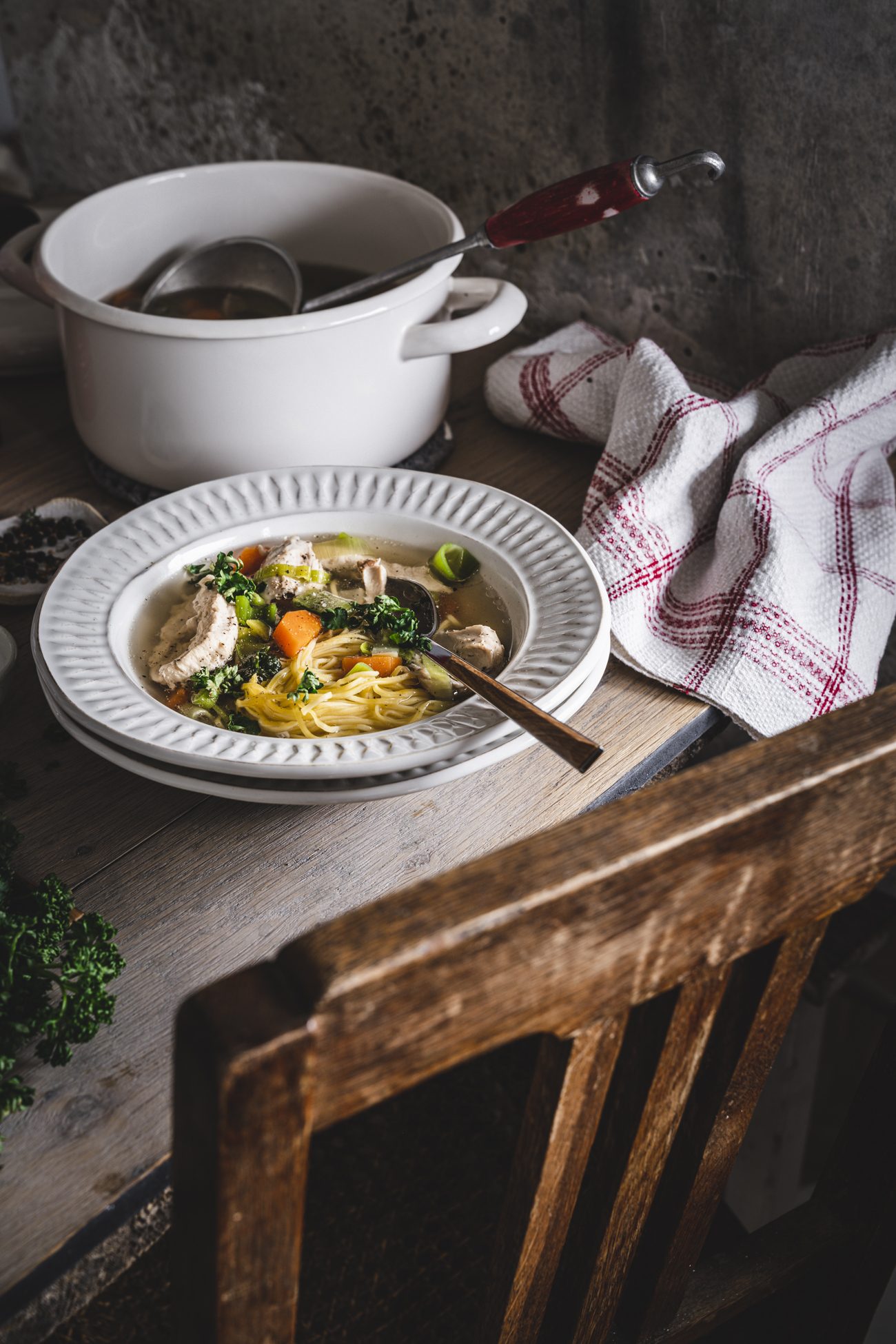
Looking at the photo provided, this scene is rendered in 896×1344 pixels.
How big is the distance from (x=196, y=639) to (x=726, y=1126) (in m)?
0.55

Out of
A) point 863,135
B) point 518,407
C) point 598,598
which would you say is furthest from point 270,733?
point 863,135

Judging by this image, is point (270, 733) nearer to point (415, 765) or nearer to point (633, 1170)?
point (415, 765)

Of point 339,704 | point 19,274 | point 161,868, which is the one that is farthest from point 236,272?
point 161,868

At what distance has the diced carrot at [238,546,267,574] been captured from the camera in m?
1.03

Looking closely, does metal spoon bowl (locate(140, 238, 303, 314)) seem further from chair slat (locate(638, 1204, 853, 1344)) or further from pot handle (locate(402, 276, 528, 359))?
chair slat (locate(638, 1204, 853, 1344))

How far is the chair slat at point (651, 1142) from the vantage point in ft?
1.72

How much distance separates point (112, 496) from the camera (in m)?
1.20

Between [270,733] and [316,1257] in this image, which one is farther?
[316,1257]

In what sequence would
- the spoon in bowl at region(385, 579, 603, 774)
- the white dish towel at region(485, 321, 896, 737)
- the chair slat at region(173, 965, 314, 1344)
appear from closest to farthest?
the chair slat at region(173, 965, 314, 1344) → the spoon in bowl at region(385, 579, 603, 774) → the white dish towel at region(485, 321, 896, 737)

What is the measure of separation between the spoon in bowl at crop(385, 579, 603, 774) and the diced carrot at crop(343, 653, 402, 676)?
0.03 m

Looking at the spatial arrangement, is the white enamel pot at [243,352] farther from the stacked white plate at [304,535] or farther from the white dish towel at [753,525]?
the white dish towel at [753,525]

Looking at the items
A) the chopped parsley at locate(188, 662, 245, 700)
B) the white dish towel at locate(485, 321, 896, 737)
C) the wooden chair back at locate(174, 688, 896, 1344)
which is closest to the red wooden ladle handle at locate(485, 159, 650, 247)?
the white dish towel at locate(485, 321, 896, 737)

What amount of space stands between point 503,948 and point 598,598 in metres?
0.55

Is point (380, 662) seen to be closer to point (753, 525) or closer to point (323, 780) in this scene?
point (323, 780)
